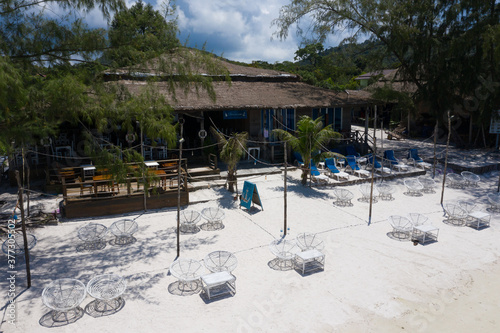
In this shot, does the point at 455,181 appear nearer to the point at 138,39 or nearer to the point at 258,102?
the point at 258,102

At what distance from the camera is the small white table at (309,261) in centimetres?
858

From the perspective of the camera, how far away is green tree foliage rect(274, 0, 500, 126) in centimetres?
1956

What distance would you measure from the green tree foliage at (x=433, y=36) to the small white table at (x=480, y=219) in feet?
35.1

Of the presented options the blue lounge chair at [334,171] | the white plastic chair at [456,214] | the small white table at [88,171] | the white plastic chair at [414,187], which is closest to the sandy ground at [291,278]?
the white plastic chair at [456,214]

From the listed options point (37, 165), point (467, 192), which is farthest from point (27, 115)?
point (467, 192)

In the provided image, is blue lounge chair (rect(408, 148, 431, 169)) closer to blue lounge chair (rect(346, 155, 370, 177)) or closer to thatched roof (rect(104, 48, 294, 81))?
blue lounge chair (rect(346, 155, 370, 177))

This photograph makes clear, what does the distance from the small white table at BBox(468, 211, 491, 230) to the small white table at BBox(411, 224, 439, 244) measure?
1.42 m

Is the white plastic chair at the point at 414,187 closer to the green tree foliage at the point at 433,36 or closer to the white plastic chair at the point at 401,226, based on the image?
the white plastic chair at the point at 401,226

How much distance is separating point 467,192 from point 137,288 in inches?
509

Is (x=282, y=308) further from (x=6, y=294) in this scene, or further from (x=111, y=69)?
(x=111, y=69)

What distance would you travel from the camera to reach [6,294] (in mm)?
7648

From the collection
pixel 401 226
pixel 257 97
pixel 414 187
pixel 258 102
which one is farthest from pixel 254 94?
pixel 401 226

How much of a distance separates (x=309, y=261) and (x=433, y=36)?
59.7 ft

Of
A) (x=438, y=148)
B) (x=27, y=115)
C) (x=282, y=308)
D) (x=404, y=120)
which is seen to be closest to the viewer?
(x=282, y=308)
